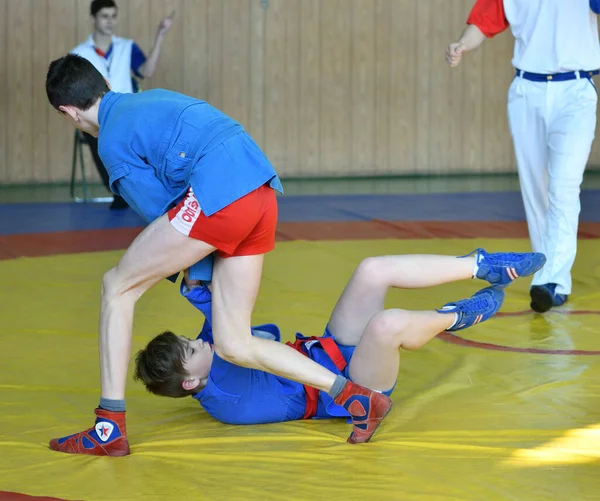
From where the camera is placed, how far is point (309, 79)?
10422 mm

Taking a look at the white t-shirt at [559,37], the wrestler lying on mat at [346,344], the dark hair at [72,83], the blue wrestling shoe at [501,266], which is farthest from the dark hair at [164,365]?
the white t-shirt at [559,37]

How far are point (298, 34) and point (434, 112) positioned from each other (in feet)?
5.42

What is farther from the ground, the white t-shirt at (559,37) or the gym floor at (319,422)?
the white t-shirt at (559,37)

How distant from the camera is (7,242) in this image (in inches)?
252

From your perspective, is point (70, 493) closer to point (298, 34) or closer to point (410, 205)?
point (410, 205)

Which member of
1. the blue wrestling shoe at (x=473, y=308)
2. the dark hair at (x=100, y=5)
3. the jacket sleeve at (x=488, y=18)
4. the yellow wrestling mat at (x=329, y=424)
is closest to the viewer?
the yellow wrestling mat at (x=329, y=424)

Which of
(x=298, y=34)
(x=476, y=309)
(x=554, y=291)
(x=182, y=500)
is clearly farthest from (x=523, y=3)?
(x=298, y=34)

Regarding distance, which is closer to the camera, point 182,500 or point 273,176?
point 182,500

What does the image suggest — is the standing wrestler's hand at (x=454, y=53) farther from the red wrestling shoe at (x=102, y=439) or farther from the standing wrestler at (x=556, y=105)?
the red wrestling shoe at (x=102, y=439)

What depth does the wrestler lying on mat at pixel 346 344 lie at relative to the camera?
116 inches

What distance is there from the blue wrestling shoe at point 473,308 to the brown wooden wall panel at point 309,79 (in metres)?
7.33

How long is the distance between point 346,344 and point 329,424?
0.85ft

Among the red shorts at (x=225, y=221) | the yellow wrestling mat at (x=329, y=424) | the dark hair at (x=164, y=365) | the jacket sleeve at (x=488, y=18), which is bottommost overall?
the yellow wrestling mat at (x=329, y=424)

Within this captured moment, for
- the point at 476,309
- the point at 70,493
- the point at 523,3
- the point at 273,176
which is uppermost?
the point at 523,3
